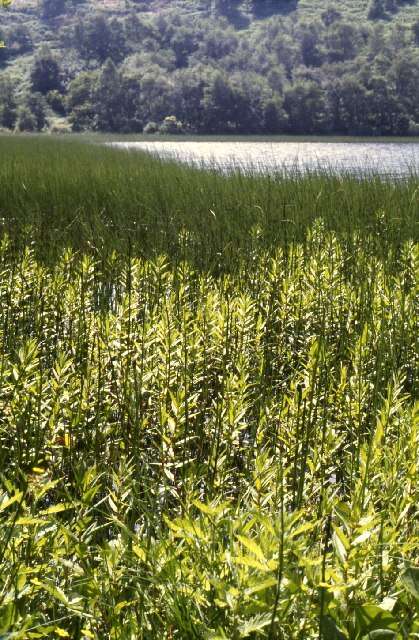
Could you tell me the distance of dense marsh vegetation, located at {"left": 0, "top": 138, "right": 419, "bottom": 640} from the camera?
1679mm

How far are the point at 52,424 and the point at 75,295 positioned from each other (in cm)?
217

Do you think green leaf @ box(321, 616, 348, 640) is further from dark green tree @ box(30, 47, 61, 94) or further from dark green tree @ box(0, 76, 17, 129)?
dark green tree @ box(30, 47, 61, 94)

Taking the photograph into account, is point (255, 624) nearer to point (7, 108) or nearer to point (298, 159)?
point (298, 159)

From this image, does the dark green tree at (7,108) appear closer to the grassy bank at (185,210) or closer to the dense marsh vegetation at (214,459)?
the grassy bank at (185,210)

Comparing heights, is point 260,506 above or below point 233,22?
below

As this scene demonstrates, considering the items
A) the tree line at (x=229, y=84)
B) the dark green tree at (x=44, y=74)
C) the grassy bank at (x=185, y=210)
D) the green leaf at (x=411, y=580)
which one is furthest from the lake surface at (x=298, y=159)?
the dark green tree at (x=44, y=74)

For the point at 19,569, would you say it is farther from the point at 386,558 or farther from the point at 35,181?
the point at 35,181

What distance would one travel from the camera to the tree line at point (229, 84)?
253 feet

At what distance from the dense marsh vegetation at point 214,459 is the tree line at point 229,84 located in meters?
72.6

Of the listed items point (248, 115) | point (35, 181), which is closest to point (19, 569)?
point (35, 181)

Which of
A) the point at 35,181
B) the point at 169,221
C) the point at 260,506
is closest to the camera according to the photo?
the point at 260,506

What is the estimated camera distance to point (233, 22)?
17562 cm

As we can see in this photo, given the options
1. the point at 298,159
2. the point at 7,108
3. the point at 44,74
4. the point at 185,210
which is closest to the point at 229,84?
the point at 7,108

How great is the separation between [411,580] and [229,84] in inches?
3420
